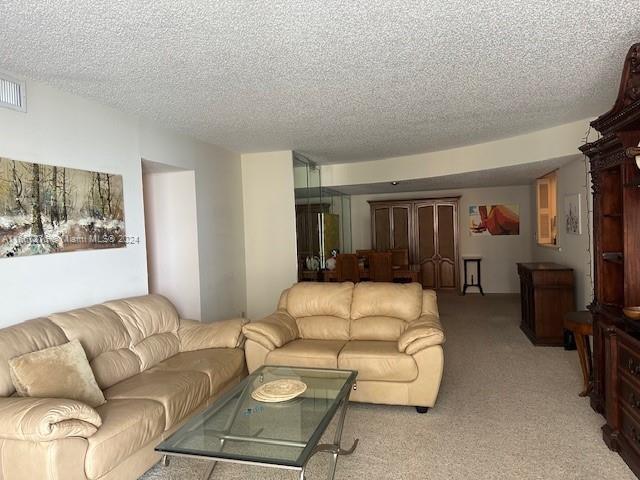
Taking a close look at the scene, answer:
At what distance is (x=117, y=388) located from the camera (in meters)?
2.75

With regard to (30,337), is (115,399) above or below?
below

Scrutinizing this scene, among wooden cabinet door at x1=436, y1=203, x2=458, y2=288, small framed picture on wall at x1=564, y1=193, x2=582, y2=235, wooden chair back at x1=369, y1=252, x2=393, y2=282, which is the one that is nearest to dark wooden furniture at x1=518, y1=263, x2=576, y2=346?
small framed picture on wall at x1=564, y1=193, x2=582, y2=235

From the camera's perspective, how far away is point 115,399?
2.57m

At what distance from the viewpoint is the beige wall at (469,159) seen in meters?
4.73

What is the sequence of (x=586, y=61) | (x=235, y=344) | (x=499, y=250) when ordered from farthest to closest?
(x=499, y=250), (x=235, y=344), (x=586, y=61)

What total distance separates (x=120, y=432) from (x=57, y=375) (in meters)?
0.51

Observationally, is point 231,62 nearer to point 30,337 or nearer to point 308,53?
point 308,53

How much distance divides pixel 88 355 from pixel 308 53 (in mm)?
2375

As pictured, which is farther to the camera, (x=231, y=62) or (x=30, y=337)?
(x=231, y=62)

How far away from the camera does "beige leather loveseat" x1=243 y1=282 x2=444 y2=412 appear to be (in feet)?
10.6

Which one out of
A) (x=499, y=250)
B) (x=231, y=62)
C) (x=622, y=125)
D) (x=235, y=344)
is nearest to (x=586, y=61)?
(x=622, y=125)

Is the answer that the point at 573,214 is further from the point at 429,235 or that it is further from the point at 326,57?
the point at 326,57

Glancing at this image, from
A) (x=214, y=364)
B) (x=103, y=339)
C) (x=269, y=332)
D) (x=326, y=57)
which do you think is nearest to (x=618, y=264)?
(x=326, y=57)

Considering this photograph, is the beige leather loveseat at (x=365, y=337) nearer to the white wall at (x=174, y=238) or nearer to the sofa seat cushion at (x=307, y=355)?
the sofa seat cushion at (x=307, y=355)
